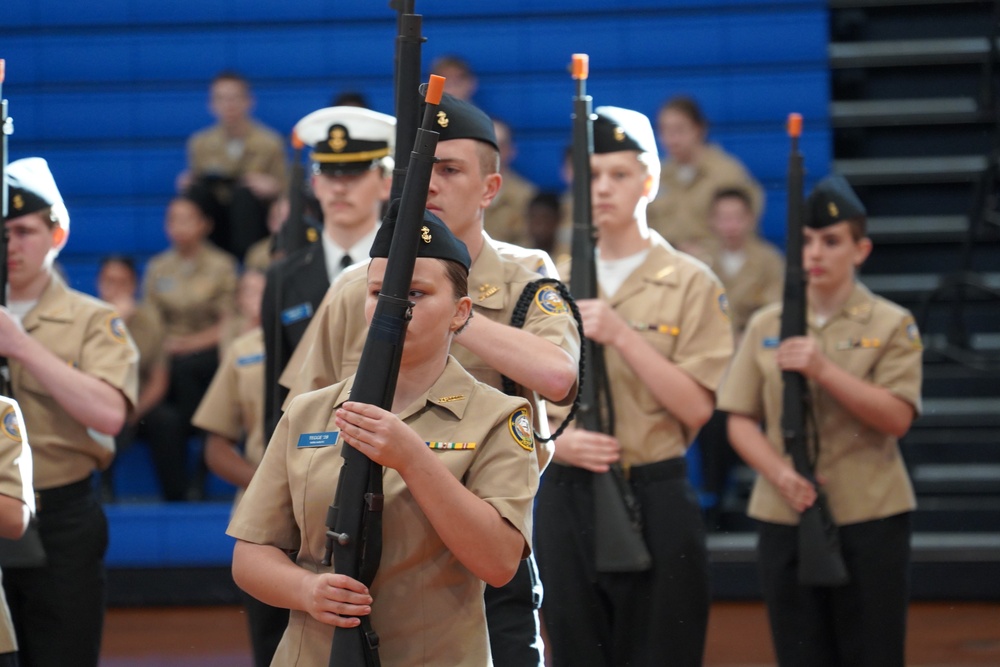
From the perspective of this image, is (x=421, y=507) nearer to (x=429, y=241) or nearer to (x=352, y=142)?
(x=429, y=241)

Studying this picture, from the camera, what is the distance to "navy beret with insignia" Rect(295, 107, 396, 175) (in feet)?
12.6

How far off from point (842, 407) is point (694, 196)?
9.74ft

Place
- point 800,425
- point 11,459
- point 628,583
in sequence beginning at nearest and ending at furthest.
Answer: point 11,459 < point 628,583 < point 800,425

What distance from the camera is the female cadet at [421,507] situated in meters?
2.15

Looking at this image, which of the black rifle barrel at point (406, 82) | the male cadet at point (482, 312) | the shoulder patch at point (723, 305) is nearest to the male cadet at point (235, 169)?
the shoulder patch at point (723, 305)

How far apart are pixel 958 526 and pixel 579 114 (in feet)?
11.2

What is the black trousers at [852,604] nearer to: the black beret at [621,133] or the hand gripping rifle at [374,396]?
the black beret at [621,133]

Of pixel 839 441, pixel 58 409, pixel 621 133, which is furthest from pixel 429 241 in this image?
pixel 839 441

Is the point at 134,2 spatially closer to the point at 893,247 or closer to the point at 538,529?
the point at 893,247

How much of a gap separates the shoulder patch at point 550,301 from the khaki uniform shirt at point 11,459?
105cm

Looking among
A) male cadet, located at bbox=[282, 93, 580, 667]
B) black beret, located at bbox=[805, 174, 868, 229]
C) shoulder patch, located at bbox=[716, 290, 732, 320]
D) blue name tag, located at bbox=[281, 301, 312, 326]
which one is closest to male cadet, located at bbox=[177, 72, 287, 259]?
blue name tag, located at bbox=[281, 301, 312, 326]

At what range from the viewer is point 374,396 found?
83.4 inches

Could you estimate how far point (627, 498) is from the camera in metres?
3.62

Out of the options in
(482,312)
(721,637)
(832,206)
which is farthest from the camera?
(721,637)
